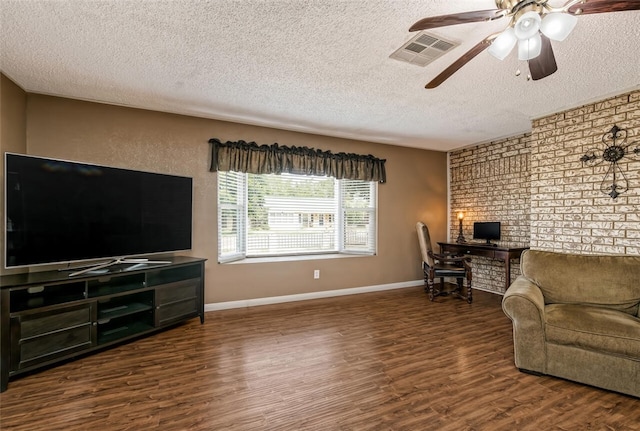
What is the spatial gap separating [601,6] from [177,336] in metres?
3.87

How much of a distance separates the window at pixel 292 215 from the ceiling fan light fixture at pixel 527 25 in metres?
3.16

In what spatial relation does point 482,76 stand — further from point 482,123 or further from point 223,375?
point 223,375

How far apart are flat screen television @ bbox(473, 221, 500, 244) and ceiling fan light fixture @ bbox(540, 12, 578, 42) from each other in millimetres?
3528

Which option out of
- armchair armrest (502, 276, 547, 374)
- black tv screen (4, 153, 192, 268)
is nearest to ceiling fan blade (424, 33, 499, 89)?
armchair armrest (502, 276, 547, 374)

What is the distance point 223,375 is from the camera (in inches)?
89.1

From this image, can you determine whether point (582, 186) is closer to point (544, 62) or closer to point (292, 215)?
point (544, 62)

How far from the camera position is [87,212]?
8.80 ft

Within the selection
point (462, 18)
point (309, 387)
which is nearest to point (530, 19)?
point (462, 18)

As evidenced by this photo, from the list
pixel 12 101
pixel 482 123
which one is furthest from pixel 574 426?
pixel 12 101

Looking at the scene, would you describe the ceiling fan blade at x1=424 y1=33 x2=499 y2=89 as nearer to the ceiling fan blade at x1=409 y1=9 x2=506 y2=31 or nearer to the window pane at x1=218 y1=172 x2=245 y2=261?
the ceiling fan blade at x1=409 y1=9 x2=506 y2=31

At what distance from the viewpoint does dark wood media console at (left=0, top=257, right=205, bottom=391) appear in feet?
7.00

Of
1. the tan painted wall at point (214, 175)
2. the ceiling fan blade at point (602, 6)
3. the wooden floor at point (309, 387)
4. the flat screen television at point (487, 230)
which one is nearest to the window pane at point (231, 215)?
the tan painted wall at point (214, 175)

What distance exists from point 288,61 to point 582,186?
336 cm

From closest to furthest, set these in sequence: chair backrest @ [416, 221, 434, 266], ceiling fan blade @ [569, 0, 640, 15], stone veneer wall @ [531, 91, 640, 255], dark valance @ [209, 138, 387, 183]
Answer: ceiling fan blade @ [569, 0, 640, 15]
stone veneer wall @ [531, 91, 640, 255]
dark valance @ [209, 138, 387, 183]
chair backrest @ [416, 221, 434, 266]
